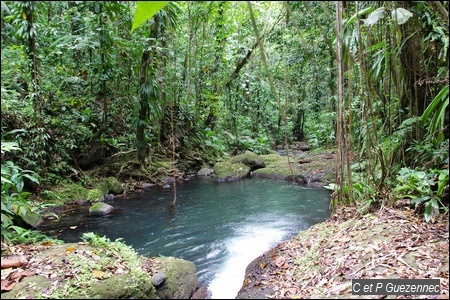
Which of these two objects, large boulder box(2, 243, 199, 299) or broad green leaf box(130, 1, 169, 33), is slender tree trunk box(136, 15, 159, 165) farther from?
broad green leaf box(130, 1, 169, 33)

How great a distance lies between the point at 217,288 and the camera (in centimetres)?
355

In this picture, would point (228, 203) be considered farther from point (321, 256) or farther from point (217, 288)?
point (321, 256)

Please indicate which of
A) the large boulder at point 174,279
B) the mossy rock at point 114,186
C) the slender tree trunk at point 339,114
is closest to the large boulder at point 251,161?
the mossy rock at point 114,186

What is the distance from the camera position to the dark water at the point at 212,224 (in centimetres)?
433

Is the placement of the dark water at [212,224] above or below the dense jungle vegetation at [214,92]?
below

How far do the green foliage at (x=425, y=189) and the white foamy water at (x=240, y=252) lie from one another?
1918mm

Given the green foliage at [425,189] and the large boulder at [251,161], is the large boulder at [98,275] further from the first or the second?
the large boulder at [251,161]

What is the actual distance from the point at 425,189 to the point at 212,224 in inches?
139

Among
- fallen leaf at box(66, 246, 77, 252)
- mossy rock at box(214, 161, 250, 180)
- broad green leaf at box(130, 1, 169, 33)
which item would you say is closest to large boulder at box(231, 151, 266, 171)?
mossy rock at box(214, 161, 250, 180)

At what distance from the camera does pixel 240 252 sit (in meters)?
4.56

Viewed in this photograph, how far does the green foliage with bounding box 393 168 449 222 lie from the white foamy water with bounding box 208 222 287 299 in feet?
6.29

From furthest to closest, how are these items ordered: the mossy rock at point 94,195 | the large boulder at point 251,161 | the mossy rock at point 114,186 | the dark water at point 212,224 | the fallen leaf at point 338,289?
the large boulder at point 251,161, the mossy rock at point 114,186, the mossy rock at point 94,195, the dark water at point 212,224, the fallen leaf at point 338,289

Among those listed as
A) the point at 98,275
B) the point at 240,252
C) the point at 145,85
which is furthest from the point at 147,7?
the point at 145,85

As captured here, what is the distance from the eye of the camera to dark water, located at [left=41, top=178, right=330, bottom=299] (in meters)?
4.33
